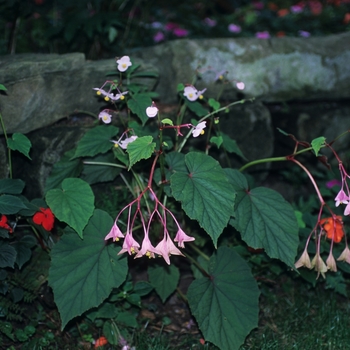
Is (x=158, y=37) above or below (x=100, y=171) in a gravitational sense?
below

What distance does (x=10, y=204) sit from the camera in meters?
2.31

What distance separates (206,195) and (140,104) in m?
0.74

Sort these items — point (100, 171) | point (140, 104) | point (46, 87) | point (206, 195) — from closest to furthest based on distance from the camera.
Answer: point (206, 195), point (140, 104), point (100, 171), point (46, 87)

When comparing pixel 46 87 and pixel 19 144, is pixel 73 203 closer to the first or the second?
pixel 19 144

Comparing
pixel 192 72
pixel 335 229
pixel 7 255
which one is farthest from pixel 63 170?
pixel 335 229

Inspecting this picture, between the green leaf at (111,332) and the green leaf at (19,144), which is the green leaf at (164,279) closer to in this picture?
the green leaf at (111,332)

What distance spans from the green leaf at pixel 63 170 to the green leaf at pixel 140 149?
24.1 inches

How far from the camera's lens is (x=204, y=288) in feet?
8.02

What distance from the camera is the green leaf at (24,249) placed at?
7.81 feet

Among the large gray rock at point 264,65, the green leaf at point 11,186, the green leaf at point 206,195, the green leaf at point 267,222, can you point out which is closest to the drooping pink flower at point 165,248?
the green leaf at point 206,195

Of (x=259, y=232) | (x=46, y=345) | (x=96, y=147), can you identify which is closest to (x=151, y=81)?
(x=96, y=147)

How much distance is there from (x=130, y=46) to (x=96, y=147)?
181 centimetres

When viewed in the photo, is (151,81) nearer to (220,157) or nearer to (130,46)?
(220,157)

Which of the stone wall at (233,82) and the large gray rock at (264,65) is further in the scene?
the large gray rock at (264,65)
